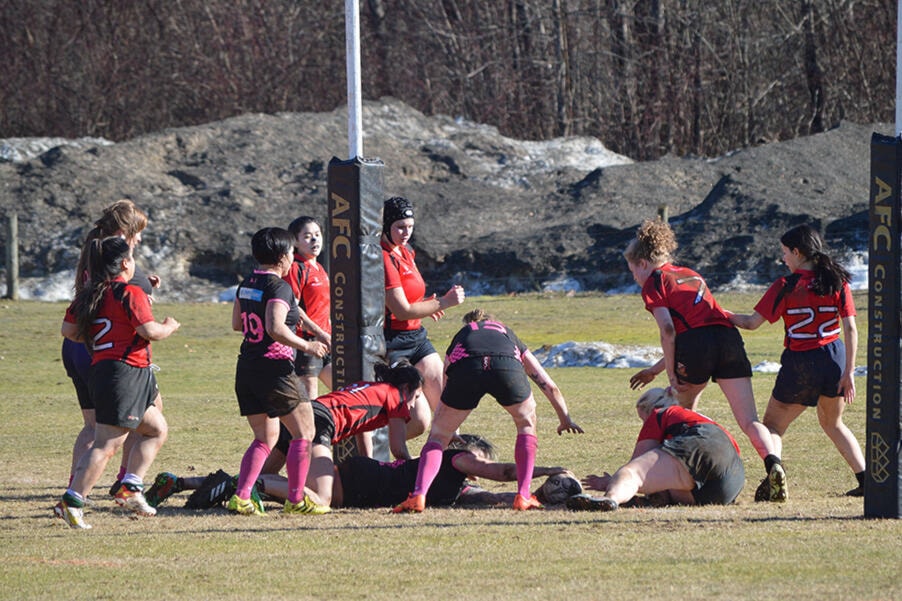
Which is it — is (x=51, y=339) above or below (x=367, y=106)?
below

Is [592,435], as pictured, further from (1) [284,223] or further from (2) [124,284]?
(1) [284,223]

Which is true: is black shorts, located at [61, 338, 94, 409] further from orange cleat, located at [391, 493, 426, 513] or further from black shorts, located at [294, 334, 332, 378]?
orange cleat, located at [391, 493, 426, 513]

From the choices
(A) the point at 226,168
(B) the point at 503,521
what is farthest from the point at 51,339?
(B) the point at 503,521

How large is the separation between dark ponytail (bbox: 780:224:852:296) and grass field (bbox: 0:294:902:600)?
131 cm

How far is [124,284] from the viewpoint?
8.31 m

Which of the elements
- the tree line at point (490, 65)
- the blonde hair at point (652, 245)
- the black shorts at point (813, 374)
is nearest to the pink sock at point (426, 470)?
the blonde hair at point (652, 245)

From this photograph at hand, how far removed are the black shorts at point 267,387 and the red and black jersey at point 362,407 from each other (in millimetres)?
533

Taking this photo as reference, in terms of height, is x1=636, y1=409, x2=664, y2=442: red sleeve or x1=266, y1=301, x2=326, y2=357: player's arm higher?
x1=266, y1=301, x2=326, y2=357: player's arm

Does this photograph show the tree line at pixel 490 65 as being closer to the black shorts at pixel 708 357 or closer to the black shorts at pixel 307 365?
the black shorts at pixel 708 357

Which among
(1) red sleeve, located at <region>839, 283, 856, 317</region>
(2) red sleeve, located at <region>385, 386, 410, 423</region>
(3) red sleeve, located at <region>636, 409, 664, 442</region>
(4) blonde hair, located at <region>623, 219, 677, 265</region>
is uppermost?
(4) blonde hair, located at <region>623, 219, 677, 265</region>

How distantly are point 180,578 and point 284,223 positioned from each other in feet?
86.5

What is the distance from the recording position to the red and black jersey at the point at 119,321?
821 centimetres

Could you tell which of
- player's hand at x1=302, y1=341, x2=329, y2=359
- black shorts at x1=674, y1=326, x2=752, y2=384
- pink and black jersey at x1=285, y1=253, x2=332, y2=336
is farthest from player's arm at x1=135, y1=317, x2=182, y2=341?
black shorts at x1=674, y1=326, x2=752, y2=384

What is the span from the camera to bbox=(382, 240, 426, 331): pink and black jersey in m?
9.90
